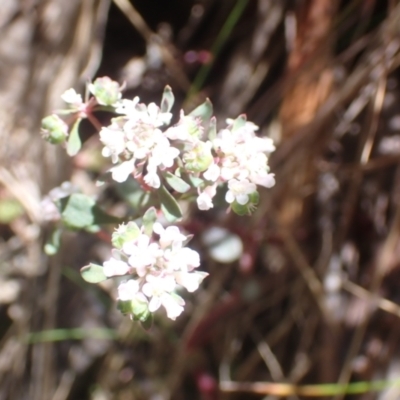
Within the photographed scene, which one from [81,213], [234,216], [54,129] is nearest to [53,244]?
[81,213]

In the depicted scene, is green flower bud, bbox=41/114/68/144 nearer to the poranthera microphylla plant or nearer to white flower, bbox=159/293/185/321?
the poranthera microphylla plant

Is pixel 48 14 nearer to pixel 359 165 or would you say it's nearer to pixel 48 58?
pixel 48 58

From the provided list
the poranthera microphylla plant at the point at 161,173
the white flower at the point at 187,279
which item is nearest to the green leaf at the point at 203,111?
the poranthera microphylla plant at the point at 161,173


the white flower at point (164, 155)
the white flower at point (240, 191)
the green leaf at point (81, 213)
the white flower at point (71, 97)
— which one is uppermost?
the white flower at point (71, 97)

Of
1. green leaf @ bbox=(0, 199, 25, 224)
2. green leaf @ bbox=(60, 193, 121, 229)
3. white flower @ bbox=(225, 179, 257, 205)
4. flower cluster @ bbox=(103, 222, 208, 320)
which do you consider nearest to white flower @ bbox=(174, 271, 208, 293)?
flower cluster @ bbox=(103, 222, 208, 320)

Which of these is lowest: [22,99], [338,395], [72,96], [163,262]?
[338,395]

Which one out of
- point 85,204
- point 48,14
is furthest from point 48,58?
point 85,204

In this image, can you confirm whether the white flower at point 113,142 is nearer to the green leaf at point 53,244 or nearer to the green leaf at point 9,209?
the green leaf at point 53,244
